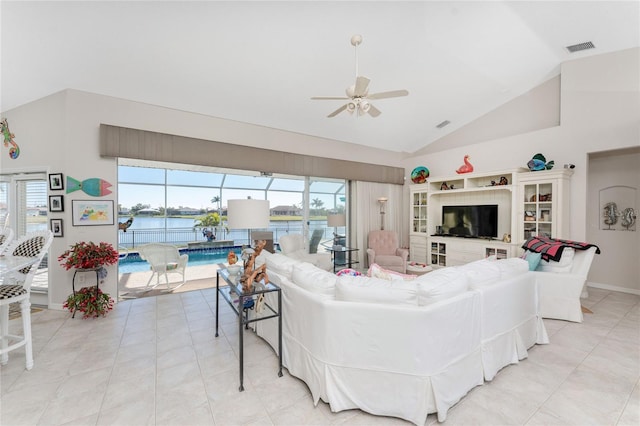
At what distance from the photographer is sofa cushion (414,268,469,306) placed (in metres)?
1.79

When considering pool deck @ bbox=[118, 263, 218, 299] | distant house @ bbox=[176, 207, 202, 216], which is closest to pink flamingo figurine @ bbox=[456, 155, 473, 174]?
pool deck @ bbox=[118, 263, 218, 299]

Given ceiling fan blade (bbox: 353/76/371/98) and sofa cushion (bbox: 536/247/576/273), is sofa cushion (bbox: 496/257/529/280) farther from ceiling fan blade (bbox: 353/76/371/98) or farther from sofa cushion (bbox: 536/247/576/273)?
ceiling fan blade (bbox: 353/76/371/98)

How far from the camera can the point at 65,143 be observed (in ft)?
11.7

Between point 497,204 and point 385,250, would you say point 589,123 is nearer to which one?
point 497,204

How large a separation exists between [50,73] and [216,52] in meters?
2.04

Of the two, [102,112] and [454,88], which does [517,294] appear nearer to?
[454,88]

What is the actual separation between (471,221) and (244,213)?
191 inches

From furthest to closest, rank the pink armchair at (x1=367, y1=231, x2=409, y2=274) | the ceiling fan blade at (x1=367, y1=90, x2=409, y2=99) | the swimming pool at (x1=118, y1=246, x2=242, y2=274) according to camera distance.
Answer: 1. the swimming pool at (x1=118, y1=246, x2=242, y2=274)
2. the pink armchair at (x1=367, y1=231, x2=409, y2=274)
3. the ceiling fan blade at (x1=367, y1=90, x2=409, y2=99)

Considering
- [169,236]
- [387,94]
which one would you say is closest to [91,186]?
[387,94]

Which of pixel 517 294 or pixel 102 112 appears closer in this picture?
pixel 517 294

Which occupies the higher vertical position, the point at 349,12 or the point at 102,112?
the point at 349,12

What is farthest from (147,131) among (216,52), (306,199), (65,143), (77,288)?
(306,199)

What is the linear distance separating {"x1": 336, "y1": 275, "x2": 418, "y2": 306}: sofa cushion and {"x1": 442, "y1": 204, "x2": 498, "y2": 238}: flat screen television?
14.2 ft

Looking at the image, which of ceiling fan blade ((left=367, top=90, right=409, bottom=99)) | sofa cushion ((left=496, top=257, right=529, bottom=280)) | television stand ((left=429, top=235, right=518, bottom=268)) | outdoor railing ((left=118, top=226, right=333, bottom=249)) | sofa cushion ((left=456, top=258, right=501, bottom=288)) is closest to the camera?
sofa cushion ((left=456, top=258, right=501, bottom=288))
